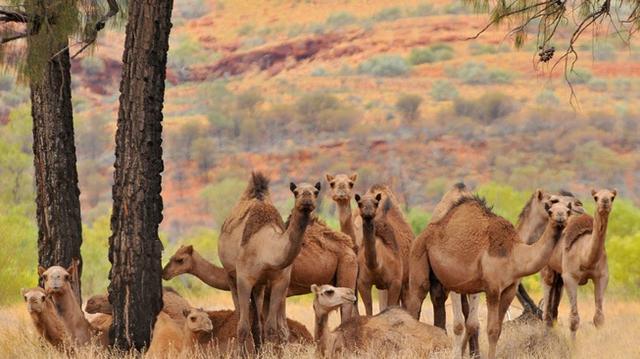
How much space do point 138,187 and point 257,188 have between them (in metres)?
1.94

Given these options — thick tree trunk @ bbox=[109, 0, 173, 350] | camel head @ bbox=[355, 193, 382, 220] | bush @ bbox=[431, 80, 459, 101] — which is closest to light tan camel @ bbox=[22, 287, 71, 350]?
thick tree trunk @ bbox=[109, 0, 173, 350]

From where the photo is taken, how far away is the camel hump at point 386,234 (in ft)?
49.8

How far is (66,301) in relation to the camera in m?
12.9

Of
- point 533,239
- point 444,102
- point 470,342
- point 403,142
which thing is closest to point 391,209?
point 533,239

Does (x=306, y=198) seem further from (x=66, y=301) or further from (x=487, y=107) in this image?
(x=487, y=107)

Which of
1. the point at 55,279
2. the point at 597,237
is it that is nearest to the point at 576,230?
the point at 597,237

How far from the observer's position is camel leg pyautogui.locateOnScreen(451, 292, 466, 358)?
12557 mm

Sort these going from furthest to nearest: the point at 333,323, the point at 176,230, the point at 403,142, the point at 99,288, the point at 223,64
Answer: the point at 223,64 → the point at 403,142 → the point at 176,230 → the point at 99,288 → the point at 333,323

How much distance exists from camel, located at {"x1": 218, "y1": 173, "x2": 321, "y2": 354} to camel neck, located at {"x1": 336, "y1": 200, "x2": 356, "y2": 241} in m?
1.40

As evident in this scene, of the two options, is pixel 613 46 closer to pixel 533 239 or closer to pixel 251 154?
pixel 251 154

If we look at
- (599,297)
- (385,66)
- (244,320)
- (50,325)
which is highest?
(50,325)

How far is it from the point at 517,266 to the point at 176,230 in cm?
4617

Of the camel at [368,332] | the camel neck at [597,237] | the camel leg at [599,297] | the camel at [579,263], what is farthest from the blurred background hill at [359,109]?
the camel at [368,332]

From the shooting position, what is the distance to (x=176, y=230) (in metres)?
58.0
